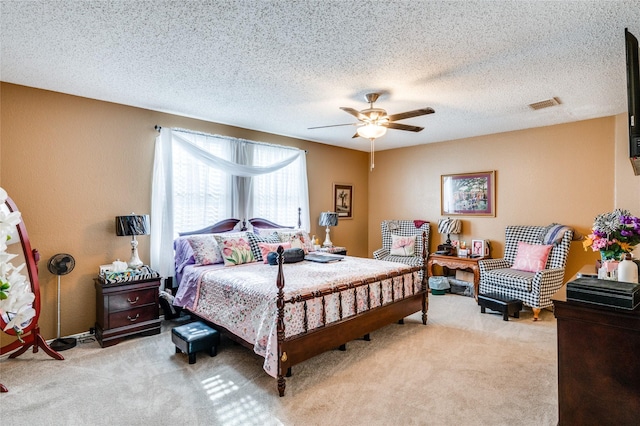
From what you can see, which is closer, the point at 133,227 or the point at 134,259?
the point at 133,227

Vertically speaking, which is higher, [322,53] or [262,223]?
[322,53]

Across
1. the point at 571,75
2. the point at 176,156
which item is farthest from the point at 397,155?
the point at 176,156

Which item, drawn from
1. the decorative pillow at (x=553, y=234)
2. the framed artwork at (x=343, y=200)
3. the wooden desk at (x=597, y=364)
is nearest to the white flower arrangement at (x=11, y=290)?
the wooden desk at (x=597, y=364)

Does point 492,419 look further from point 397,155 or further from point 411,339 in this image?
point 397,155

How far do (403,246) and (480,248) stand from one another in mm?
1290

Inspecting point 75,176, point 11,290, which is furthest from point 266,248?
point 11,290

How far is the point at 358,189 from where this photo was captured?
7.35 m

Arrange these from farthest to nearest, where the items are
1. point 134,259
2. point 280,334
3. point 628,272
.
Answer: point 134,259, point 280,334, point 628,272

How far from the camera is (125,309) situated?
3.73 metres

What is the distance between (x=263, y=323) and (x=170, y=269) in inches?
87.9

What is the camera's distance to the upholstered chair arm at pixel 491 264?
16.7ft

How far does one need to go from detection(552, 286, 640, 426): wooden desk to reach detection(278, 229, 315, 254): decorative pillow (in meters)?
3.34

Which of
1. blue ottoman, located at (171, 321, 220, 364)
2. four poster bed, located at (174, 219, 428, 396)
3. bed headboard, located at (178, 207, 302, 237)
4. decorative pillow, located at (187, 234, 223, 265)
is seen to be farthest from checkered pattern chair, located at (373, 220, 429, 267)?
blue ottoman, located at (171, 321, 220, 364)

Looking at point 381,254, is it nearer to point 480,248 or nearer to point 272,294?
point 480,248
